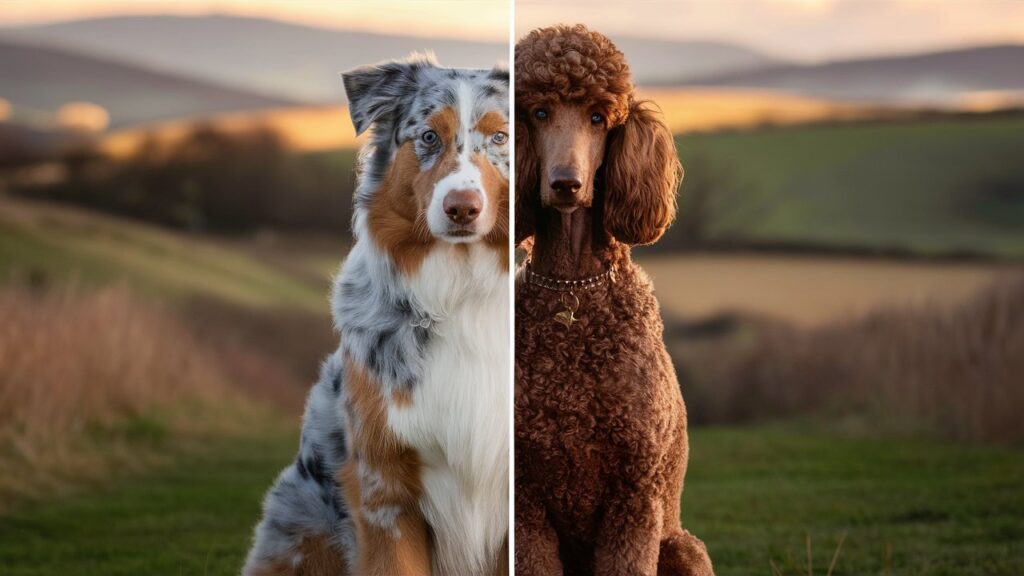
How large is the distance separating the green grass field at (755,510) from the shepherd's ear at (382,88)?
0.69 meters

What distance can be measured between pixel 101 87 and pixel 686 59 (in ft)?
6.16

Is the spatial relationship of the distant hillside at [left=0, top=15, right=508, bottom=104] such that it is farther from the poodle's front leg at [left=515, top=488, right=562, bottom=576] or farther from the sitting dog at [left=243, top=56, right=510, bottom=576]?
the poodle's front leg at [left=515, top=488, right=562, bottom=576]

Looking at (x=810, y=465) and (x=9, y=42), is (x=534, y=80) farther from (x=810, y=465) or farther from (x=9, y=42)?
(x=810, y=465)

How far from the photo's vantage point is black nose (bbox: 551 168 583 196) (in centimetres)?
196

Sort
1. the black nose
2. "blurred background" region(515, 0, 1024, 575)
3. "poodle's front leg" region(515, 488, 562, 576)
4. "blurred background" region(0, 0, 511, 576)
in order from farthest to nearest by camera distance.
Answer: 1. "blurred background" region(515, 0, 1024, 575)
2. "blurred background" region(0, 0, 511, 576)
3. "poodle's front leg" region(515, 488, 562, 576)
4. the black nose

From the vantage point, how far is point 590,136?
1989 millimetres

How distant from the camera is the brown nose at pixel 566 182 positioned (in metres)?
1.96

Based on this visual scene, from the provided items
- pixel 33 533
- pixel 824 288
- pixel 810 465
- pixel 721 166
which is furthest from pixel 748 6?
pixel 33 533

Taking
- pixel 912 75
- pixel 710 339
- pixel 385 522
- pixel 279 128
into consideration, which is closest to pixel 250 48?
pixel 279 128

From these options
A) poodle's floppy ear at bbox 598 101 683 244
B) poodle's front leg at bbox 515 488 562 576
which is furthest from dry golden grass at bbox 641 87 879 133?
poodle's front leg at bbox 515 488 562 576

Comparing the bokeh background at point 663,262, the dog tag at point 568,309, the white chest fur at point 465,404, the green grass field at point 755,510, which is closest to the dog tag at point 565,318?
the dog tag at point 568,309

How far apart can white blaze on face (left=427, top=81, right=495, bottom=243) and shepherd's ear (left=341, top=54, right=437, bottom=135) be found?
107 mm

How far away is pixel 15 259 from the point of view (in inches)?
85.1

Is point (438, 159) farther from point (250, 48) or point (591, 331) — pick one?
point (250, 48)
